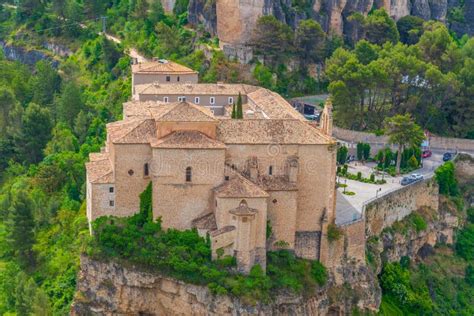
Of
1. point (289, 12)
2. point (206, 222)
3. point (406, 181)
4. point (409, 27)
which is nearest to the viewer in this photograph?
point (206, 222)

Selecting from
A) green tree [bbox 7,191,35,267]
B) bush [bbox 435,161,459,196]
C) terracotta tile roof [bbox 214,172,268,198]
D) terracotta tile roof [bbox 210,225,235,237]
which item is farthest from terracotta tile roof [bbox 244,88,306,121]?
green tree [bbox 7,191,35,267]

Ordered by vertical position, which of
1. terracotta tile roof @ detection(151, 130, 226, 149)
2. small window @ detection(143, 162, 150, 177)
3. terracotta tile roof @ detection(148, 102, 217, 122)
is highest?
terracotta tile roof @ detection(148, 102, 217, 122)

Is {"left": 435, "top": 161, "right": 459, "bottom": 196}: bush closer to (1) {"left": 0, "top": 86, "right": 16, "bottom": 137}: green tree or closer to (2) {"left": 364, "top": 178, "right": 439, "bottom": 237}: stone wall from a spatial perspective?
(2) {"left": 364, "top": 178, "right": 439, "bottom": 237}: stone wall

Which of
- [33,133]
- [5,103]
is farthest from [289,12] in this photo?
[5,103]

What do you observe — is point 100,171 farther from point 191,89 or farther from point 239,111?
point 191,89

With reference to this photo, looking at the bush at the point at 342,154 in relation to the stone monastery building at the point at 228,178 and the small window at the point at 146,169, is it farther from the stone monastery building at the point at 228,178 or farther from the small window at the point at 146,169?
the small window at the point at 146,169
